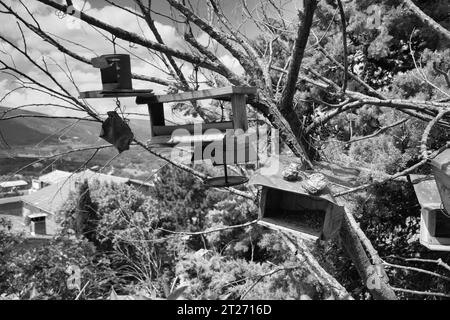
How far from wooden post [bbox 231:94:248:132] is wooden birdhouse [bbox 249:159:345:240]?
0.35m

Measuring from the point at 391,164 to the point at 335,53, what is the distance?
2299mm

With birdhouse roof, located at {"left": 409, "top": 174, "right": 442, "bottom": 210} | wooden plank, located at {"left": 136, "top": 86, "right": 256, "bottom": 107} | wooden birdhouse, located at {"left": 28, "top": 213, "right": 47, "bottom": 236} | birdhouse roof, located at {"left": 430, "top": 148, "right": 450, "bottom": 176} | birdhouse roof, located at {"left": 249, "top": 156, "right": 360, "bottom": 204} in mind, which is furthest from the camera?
wooden birdhouse, located at {"left": 28, "top": 213, "right": 47, "bottom": 236}

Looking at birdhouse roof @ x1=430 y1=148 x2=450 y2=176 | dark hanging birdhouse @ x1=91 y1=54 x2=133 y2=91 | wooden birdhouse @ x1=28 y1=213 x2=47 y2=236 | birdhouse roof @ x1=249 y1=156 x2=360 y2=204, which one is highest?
dark hanging birdhouse @ x1=91 y1=54 x2=133 y2=91

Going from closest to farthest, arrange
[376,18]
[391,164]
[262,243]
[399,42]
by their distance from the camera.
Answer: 1. [391,164]
2. [376,18]
3. [399,42]
4. [262,243]

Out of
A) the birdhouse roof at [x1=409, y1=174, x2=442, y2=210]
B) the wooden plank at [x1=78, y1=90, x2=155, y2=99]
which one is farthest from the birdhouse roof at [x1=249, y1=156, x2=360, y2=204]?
the birdhouse roof at [x1=409, y1=174, x2=442, y2=210]

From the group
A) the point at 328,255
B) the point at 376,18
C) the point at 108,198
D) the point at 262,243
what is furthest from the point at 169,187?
the point at 376,18

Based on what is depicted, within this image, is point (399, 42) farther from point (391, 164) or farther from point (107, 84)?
point (107, 84)

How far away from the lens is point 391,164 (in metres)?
5.06

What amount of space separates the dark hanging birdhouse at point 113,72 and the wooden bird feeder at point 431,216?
275cm

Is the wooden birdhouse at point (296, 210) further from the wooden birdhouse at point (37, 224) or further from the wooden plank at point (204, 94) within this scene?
the wooden birdhouse at point (37, 224)

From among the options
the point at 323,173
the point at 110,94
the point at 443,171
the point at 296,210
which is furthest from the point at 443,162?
the point at 110,94

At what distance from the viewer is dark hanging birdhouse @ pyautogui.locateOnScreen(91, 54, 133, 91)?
7.02 ft

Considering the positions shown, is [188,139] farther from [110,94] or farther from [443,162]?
[443,162]

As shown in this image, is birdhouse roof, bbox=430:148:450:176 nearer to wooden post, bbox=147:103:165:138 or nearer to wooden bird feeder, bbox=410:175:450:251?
wooden bird feeder, bbox=410:175:450:251
